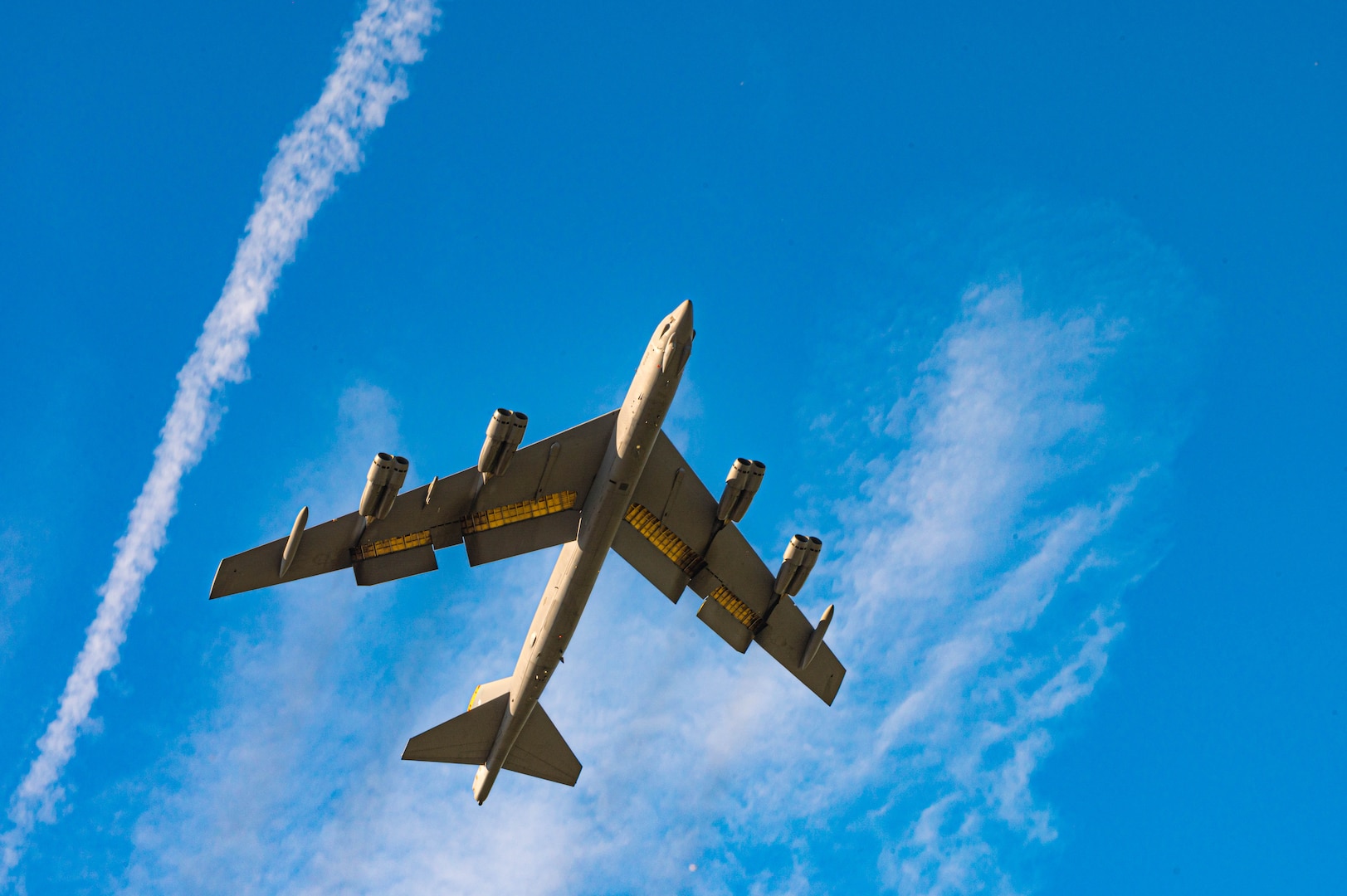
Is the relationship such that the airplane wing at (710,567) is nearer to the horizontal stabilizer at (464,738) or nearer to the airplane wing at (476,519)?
the airplane wing at (476,519)

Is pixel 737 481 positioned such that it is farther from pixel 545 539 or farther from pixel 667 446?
pixel 545 539

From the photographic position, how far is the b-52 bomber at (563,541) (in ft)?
117

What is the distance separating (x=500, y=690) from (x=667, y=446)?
13.1 meters

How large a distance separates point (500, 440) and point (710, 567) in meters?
12.5

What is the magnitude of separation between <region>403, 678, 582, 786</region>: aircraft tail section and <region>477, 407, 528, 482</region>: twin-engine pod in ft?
36.5

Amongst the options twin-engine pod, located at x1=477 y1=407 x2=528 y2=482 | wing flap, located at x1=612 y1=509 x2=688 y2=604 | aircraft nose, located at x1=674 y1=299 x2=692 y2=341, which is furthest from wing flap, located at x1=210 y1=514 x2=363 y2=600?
aircraft nose, located at x1=674 y1=299 x2=692 y2=341

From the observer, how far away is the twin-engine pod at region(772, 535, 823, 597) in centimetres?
4191

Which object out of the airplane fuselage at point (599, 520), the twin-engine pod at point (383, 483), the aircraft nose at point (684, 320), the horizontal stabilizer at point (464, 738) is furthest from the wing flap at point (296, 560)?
Answer: the aircraft nose at point (684, 320)

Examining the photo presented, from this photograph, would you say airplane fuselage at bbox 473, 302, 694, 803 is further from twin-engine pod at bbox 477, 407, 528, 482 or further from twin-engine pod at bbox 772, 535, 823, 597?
twin-engine pod at bbox 772, 535, 823, 597

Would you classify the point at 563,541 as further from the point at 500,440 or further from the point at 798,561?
the point at 798,561

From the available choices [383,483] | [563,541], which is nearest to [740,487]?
[563,541]

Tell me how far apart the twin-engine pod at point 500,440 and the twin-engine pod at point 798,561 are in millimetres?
13184

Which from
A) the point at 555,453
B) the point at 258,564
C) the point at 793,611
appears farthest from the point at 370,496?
the point at 793,611

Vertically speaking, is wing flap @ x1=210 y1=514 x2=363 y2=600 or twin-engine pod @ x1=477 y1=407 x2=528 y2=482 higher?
twin-engine pod @ x1=477 y1=407 x2=528 y2=482
